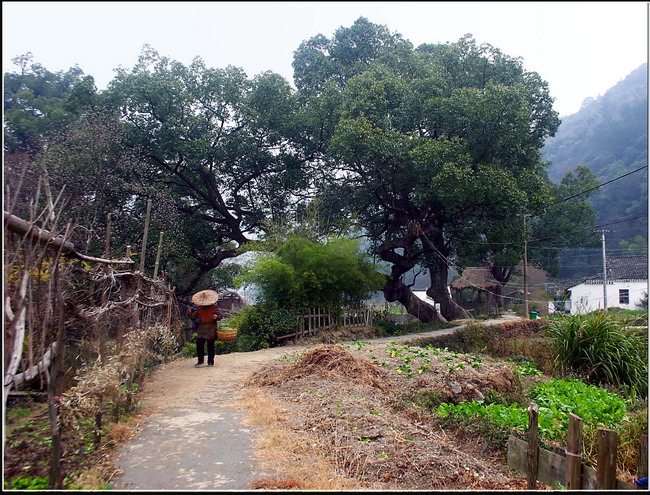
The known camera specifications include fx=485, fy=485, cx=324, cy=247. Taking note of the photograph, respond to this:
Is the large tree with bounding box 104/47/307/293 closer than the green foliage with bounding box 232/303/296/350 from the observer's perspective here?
No

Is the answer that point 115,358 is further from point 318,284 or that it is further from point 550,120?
point 550,120

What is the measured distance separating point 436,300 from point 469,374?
18614mm

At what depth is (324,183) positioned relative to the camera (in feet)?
78.1

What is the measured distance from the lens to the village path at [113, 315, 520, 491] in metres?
4.01

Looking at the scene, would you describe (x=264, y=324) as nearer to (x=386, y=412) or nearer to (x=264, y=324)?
(x=264, y=324)

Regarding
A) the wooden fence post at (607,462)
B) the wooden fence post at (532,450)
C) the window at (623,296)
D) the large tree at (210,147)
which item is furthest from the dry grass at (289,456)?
the window at (623,296)

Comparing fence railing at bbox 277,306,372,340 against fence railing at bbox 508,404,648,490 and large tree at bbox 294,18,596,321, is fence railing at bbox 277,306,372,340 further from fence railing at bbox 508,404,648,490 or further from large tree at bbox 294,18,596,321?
fence railing at bbox 508,404,648,490

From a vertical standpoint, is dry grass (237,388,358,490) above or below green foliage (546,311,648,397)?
below

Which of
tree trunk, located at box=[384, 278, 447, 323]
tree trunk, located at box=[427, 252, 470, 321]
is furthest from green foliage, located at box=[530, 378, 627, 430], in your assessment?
tree trunk, located at box=[427, 252, 470, 321]

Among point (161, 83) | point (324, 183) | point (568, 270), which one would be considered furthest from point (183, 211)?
point (568, 270)

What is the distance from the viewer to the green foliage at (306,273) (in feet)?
52.5

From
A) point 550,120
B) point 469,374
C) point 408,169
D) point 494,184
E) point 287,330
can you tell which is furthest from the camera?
point 550,120

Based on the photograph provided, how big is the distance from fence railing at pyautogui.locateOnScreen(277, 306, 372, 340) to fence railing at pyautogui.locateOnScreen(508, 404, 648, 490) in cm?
1213

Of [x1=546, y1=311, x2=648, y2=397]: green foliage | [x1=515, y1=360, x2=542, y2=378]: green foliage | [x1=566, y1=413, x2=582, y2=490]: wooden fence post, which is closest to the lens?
[x1=566, y1=413, x2=582, y2=490]: wooden fence post
